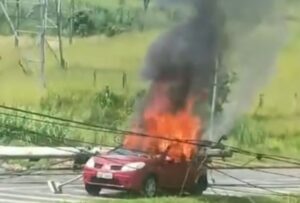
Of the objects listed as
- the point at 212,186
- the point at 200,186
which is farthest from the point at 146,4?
the point at 200,186

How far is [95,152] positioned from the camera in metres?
21.8

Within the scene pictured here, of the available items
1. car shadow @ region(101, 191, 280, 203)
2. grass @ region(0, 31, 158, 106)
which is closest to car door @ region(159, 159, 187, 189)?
car shadow @ region(101, 191, 280, 203)

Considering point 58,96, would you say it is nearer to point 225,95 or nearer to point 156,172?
point 225,95

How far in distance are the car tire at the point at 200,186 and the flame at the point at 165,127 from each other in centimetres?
52

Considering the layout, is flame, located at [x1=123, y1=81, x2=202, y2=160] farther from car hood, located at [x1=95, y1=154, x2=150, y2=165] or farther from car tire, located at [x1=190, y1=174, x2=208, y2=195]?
car tire, located at [x1=190, y1=174, x2=208, y2=195]

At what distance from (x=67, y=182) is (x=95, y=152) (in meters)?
0.84

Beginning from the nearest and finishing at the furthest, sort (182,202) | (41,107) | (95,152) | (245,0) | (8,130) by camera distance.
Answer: (182,202)
(95,152)
(245,0)
(8,130)
(41,107)

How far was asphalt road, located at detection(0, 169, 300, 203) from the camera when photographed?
67.5 feet

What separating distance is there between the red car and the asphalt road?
1.02ft

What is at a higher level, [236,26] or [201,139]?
[236,26]

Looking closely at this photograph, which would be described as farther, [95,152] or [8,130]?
[8,130]

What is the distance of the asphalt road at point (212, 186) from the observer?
2058cm

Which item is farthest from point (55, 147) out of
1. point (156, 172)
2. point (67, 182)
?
point (156, 172)

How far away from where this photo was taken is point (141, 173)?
20484mm
